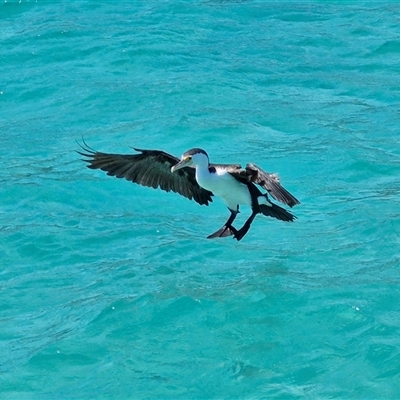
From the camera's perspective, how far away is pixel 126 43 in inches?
589

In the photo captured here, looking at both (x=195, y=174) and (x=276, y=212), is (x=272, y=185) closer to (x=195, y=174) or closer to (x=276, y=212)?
(x=276, y=212)

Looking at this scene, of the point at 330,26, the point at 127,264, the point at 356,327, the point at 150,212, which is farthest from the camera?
the point at 330,26

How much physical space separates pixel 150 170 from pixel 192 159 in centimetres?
67

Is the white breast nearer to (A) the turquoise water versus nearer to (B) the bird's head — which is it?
(B) the bird's head

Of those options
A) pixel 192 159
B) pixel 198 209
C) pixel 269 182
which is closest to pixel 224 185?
pixel 192 159

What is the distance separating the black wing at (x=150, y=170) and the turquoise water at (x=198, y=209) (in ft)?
2.61

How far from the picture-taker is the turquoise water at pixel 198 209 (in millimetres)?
7746

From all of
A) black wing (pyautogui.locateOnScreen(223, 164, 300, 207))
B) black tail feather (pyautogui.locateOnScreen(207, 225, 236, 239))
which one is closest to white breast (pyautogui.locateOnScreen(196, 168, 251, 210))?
black wing (pyautogui.locateOnScreen(223, 164, 300, 207))

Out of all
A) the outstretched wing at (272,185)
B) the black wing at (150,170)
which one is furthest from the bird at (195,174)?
the outstretched wing at (272,185)

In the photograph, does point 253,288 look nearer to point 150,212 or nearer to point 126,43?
point 150,212

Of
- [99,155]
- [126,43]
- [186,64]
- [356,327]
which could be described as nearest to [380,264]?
[356,327]

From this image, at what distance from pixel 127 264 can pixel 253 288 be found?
1293 millimetres

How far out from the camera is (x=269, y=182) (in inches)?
294

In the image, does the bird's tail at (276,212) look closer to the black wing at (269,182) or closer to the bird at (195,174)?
the bird at (195,174)
